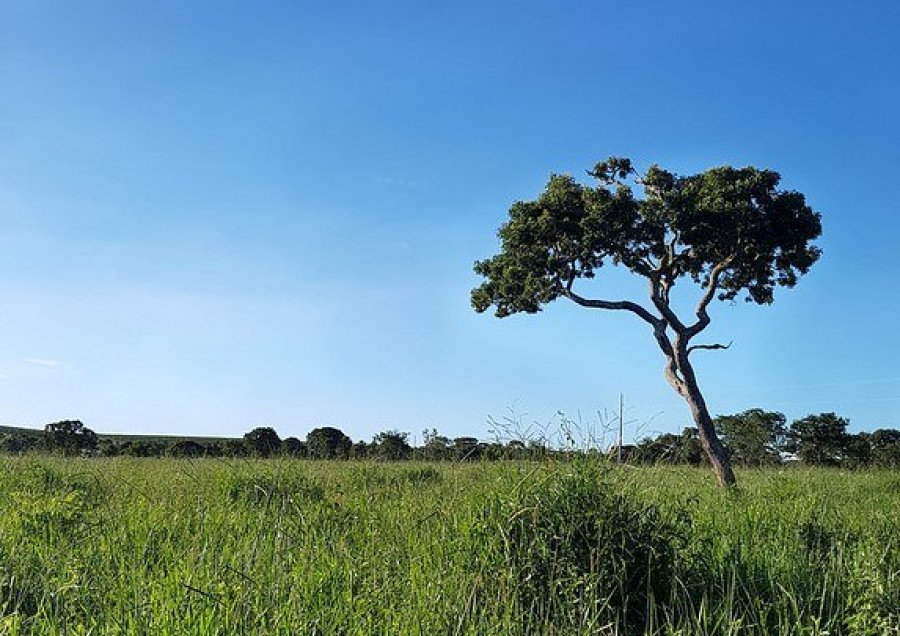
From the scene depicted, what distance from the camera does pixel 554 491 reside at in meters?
5.93

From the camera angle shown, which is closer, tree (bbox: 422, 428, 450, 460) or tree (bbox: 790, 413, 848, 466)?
tree (bbox: 422, 428, 450, 460)

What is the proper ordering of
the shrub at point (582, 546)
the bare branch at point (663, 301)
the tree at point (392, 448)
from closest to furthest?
the shrub at point (582, 546)
the tree at point (392, 448)
the bare branch at point (663, 301)

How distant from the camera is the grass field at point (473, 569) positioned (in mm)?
4609

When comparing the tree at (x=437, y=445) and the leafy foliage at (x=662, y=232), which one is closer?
the tree at (x=437, y=445)

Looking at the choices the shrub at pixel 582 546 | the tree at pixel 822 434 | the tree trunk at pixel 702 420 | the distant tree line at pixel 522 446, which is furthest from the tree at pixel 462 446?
the tree at pixel 822 434

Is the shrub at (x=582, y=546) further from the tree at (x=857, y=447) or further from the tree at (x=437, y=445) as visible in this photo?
the tree at (x=857, y=447)

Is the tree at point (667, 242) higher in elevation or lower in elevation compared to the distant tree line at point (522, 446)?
higher

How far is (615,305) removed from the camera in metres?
20.9

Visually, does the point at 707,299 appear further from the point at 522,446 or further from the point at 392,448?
the point at 522,446

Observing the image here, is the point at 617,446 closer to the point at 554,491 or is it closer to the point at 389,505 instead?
the point at 554,491

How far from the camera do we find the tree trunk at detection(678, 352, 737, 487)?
743 inches

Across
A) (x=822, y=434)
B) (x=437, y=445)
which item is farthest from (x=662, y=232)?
(x=822, y=434)

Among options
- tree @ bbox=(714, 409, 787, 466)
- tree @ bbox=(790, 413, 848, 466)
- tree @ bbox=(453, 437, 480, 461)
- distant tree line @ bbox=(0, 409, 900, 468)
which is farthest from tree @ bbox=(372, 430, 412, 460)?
tree @ bbox=(790, 413, 848, 466)

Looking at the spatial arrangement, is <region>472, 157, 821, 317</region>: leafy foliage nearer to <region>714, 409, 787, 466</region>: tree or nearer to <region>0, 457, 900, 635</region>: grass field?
<region>714, 409, 787, 466</region>: tree
